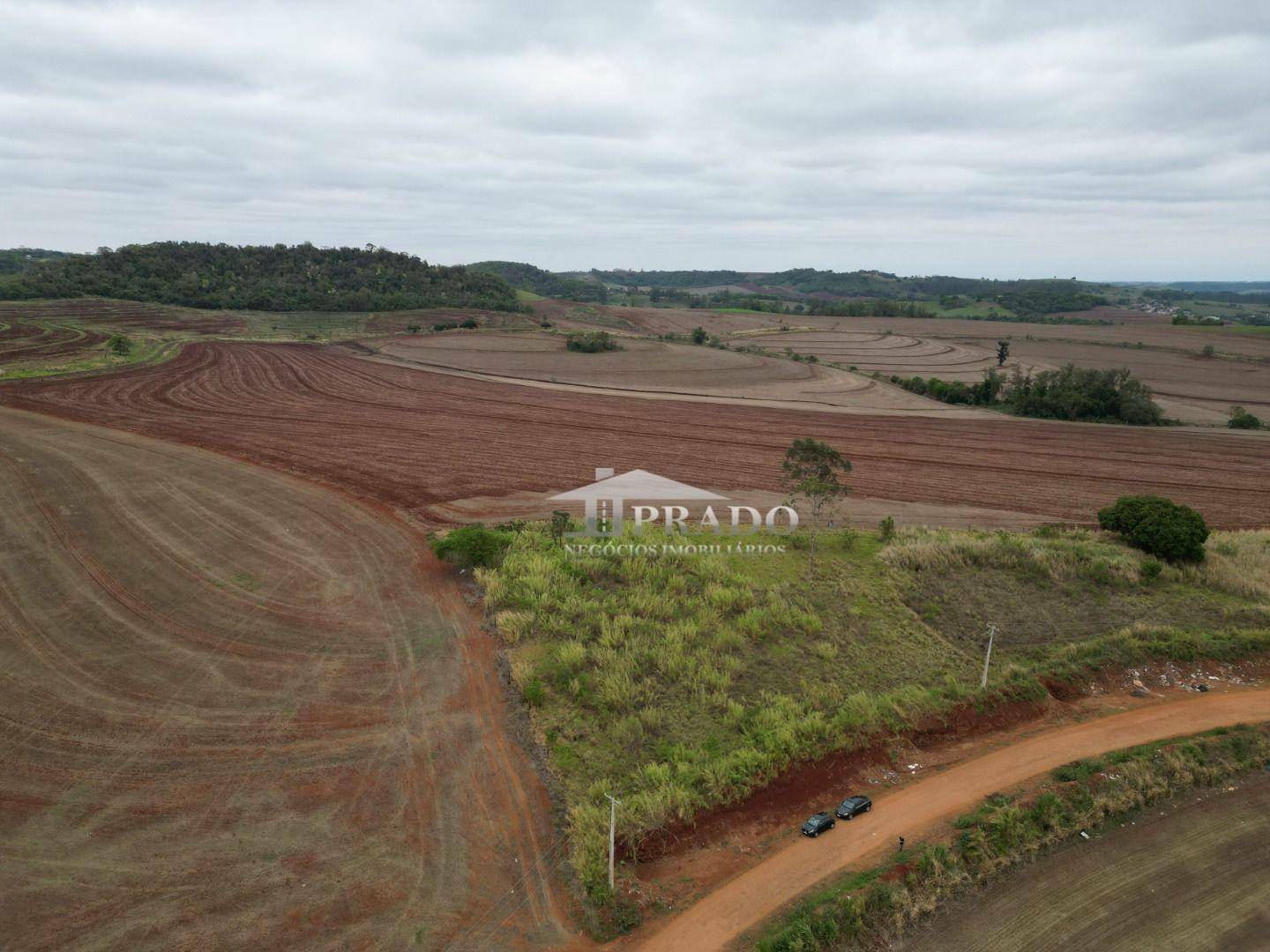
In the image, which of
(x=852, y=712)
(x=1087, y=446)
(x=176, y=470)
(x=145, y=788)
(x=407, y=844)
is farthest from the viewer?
(x=1087, y=446)

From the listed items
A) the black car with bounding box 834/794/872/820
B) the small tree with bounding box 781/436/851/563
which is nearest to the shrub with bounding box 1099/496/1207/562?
the small tree with bounding box 781/436/851/563

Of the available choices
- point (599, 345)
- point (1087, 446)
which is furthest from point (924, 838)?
point (599, 345)

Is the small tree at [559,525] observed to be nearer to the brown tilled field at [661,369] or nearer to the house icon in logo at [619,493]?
the house icon in logo at [619,493]

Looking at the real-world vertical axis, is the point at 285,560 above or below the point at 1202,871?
above

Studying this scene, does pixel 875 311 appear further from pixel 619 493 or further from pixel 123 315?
pixel 123 315

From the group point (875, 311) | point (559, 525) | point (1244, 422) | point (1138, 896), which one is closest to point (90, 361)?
point (559, 525)

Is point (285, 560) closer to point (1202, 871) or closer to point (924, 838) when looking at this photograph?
point (924, 838)

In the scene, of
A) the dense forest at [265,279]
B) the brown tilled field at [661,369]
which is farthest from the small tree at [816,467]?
the dense forest at [265,279]

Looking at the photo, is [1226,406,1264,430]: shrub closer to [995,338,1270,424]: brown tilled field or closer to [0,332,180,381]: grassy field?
[995,338,1270,424]: brown tilled field
